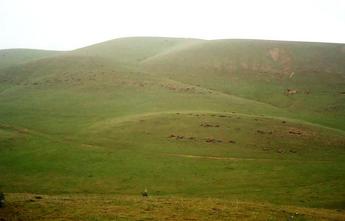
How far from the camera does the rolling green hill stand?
121ft

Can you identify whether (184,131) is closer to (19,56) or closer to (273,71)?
(273,71)

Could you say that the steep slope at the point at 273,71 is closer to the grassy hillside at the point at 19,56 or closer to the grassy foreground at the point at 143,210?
the grassy hillside at the point at 19,56

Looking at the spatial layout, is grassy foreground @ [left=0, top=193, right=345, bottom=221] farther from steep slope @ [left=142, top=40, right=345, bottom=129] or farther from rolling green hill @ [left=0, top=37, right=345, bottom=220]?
steep slope @ [left=142, top=40, right=345, bottom=129]

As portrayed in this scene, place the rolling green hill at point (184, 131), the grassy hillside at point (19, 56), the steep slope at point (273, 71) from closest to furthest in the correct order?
the rolling green hill at point (184, 131)
the steep slope at point (273, 71)
the grassy hillside at point (19, 56)

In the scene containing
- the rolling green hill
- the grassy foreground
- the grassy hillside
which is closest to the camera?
the grassy foreground

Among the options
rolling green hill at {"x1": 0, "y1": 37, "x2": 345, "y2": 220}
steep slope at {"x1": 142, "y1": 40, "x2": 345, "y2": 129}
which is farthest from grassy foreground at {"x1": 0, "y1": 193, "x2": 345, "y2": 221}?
steep slope at {"x1": 142, "y1": 40, "x2": 345, "y2": 129}

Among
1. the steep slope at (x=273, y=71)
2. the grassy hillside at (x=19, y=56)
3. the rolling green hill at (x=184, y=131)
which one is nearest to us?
the rolling green hill at (x=184, y=131)

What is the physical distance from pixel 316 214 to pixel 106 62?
9071cm

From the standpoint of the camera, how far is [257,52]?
117812 millimetres

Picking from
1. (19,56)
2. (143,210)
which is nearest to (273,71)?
(143,210)

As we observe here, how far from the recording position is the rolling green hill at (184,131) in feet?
121

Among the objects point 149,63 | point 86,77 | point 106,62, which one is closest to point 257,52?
point 149,63

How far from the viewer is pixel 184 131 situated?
194ft

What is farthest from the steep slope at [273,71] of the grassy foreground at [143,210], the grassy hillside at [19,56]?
the grassy foreground at [143,210]
